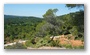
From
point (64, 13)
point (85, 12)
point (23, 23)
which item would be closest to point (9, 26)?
point (23, 23)

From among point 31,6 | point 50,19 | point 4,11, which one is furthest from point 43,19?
point 4,11

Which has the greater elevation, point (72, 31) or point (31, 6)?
point (31, 6)

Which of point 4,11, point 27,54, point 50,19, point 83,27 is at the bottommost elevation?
point 27,54

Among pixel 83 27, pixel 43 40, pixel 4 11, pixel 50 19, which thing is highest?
pixel 4 11

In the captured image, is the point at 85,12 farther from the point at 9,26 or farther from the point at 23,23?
the point at 9,26

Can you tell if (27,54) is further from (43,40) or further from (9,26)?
(9,26)

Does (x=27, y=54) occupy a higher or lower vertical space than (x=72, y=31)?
lower
